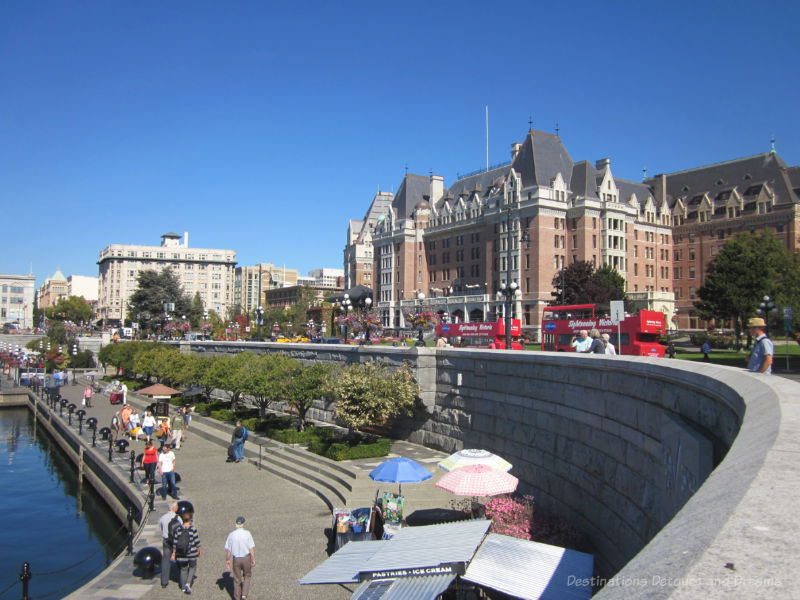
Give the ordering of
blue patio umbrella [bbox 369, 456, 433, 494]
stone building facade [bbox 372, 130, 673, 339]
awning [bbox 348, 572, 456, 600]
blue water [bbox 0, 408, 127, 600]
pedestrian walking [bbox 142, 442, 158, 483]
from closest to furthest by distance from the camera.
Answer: awning [bbox 348, 572, 456, 600], blue patio umbrella [bbox 369, 456, 433, 494], blue water [bbox 0, 408, 127, 600], pedestrian walking [bbox 142, 442, 158, 483], stone building facade [bbox 372, 130, 673, 339]

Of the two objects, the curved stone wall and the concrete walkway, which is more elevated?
the curved stone wall

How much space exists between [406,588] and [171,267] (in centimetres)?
16656

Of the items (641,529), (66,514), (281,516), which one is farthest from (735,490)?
(66,514)

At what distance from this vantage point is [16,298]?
188m

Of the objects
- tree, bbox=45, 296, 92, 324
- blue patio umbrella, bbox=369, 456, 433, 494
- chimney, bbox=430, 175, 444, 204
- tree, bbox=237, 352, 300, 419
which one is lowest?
blue patio umbrella, bbox=369, 456, 433, 494

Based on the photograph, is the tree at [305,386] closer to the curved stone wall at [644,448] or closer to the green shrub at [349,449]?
the curved stone wall at [644,448]

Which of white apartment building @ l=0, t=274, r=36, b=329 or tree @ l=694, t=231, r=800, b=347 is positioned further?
white apartment building @ l=0, t=274, r=36, b=329

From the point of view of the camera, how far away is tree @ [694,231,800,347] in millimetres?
55375

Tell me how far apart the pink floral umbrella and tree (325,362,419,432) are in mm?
9646

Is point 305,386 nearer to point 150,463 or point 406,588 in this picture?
point 150,463

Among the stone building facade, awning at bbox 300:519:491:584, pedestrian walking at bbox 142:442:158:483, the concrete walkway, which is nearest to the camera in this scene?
awning at bbox 300:519:491:584

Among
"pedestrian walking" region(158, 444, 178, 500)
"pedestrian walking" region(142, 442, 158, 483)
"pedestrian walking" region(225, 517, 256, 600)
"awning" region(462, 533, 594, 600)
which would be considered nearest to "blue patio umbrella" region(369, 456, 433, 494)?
"pedestrian walking" region(225, 517, 256, 600)

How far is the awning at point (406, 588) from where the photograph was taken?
759 centimetres

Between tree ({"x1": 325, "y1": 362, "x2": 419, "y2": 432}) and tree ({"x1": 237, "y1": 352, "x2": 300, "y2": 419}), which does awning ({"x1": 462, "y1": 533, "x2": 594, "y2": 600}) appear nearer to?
tree ({"x1": 325, "y1": 362, "x2": 419, "y2": 432})
